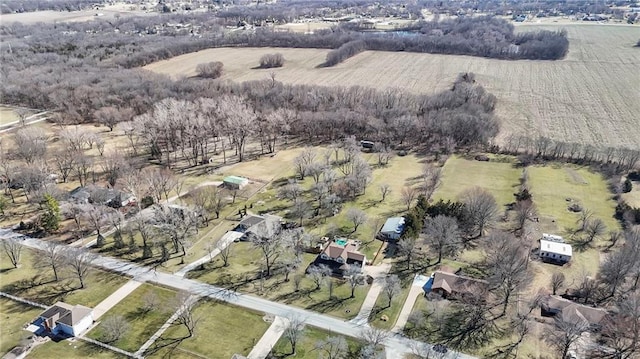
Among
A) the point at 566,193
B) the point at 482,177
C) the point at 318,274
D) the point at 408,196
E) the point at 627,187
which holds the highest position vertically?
the point at 627,187

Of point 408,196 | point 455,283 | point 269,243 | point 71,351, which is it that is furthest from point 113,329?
point 408,196

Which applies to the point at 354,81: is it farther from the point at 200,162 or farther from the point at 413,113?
the point at 200,162

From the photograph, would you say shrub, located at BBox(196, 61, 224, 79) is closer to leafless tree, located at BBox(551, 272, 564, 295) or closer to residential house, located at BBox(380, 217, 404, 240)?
residential house, located at BBox(380, 217, 404, 240)

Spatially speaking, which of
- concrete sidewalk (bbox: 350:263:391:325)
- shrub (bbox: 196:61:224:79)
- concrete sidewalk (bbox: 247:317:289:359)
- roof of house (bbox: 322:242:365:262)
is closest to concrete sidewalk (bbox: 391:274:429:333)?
concrete sidewalk (bbox: 350:263:391:325)

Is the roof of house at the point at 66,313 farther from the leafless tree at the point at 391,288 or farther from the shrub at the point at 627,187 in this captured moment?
the shrub at the point at 627,187

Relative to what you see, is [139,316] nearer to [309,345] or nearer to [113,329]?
[113,329]

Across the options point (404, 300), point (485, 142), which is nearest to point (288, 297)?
point (404, 300)

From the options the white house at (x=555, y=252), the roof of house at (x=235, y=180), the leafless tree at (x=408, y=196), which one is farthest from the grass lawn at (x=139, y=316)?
the white house at (x=555, y=252)

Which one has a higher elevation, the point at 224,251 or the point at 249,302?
the point at 224,251
